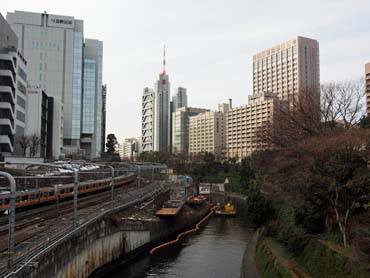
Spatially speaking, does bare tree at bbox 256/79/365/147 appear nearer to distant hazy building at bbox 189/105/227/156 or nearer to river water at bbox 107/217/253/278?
river water at bbox 107/217/253/278

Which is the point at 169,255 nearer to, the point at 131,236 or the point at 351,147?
the point at 131,236

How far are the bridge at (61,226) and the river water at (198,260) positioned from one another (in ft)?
7.82

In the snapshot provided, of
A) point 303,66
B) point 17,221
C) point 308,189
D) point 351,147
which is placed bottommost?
point 17,221

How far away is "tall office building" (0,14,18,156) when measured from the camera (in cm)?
7119

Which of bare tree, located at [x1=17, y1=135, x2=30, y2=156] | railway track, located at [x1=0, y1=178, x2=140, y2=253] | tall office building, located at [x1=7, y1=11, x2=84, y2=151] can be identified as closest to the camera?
railway track, located at [x1=0, y1=178, x2=140, y2=253]

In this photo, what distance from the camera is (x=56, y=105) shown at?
11612cm

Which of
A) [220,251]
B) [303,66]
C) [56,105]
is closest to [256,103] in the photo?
[303,66]

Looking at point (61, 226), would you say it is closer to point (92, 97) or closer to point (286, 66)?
point (286, 66)

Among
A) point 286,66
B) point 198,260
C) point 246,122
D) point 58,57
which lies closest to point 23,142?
point 198,260

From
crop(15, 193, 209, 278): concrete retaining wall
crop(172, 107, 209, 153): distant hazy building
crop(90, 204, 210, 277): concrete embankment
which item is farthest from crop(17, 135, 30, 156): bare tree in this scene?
crop(172, 107, 209, 153): distant hazy building

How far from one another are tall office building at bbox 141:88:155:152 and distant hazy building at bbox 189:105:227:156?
18.2 meters

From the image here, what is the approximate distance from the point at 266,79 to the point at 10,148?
293ft

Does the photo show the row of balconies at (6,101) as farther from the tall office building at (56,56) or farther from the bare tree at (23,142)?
the tall office building at (56,56)

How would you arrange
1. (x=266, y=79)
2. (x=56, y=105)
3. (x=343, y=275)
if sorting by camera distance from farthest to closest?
(x=266, y=79), (x=56, y=105), (x=343, y=275)
